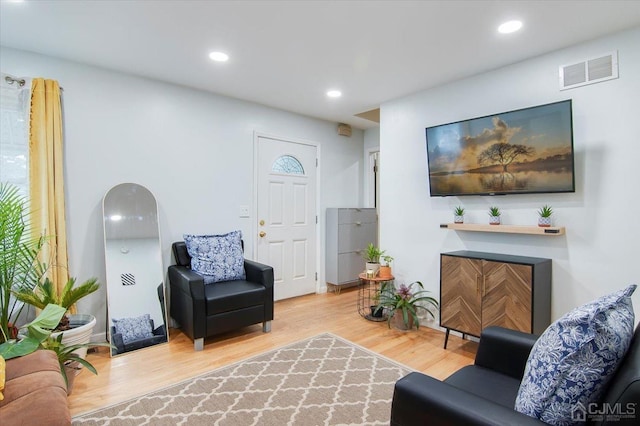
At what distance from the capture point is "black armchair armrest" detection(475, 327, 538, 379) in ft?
5.16

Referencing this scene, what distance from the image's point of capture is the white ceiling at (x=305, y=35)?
6.79 ft

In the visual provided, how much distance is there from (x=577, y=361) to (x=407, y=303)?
241 centimetres

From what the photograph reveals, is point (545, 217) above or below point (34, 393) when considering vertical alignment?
above

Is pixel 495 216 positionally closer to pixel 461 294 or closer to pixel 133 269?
pixel 461 294

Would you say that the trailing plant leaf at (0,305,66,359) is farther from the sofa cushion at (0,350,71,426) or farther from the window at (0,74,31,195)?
the window at (0,74,31,195)

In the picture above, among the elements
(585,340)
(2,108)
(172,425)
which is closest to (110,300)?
(172,425)

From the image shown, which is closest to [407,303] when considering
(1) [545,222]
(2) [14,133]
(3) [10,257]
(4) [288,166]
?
(1) [545,222]

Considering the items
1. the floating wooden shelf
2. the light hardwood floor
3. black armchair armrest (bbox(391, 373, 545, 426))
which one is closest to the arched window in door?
the light hardwood floor

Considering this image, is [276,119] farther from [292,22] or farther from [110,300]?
[110,300]

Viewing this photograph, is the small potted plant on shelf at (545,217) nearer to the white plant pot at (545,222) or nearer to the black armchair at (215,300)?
the white plant pot at (545,222)

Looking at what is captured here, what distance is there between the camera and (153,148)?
3.28m

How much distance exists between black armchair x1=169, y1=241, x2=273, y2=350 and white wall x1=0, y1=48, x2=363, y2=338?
0.42 metres

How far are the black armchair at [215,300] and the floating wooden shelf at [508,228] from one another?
182cm

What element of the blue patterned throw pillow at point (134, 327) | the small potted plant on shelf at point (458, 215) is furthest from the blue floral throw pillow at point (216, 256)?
the small potted plant on shelf at point (458, 215)
